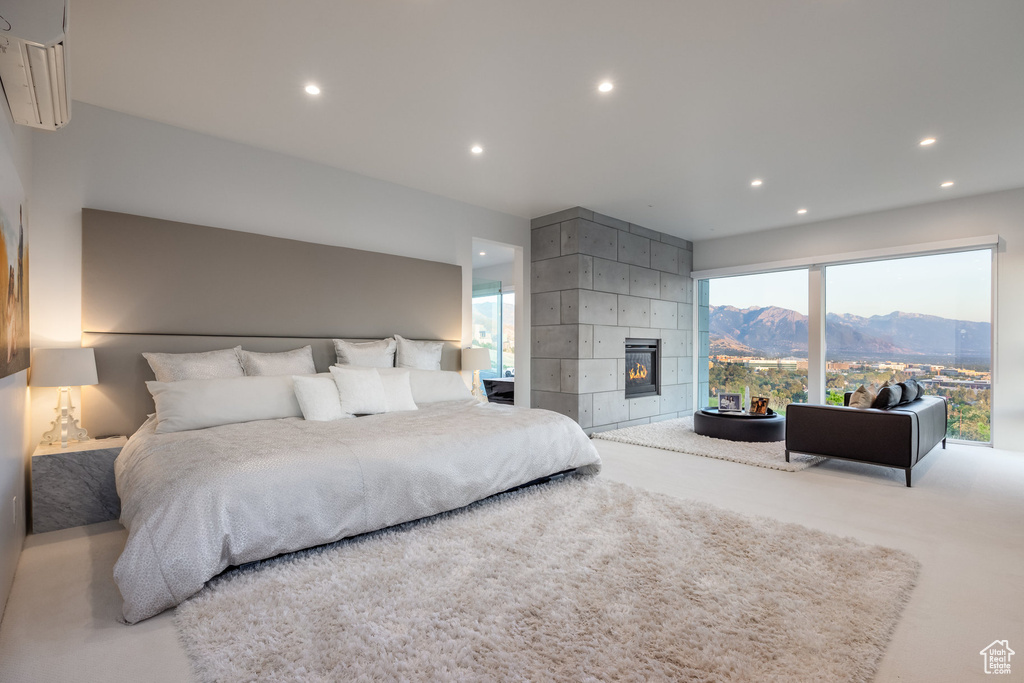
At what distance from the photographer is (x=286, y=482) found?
90.1 inches

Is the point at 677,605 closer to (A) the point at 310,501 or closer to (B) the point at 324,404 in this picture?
(A) the point at 310,501

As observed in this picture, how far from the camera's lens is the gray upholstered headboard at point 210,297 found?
125 inches

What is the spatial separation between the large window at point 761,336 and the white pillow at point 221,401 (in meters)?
5.44

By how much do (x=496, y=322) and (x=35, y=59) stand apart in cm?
735

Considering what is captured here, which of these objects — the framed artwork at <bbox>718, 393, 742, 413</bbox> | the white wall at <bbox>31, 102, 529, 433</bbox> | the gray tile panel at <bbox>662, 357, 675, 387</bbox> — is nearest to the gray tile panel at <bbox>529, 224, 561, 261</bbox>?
the white wall at <bbox>31, 102, 529, 433</bbox>

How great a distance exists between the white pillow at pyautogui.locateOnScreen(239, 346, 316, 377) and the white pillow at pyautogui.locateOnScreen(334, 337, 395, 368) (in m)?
0.24

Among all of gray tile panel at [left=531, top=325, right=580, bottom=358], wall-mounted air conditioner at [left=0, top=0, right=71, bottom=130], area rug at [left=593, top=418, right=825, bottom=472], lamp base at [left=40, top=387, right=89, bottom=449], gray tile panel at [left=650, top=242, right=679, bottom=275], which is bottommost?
area rug at [left=593, top=418, right=825, bottom=472]

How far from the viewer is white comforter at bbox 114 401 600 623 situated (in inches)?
76.7

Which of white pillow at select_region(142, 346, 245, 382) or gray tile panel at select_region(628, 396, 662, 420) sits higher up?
white pillow at select_region(142, 346, 245, 382)

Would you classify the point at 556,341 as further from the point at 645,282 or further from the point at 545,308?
the point at 645,282

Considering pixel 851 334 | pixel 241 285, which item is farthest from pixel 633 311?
pixel 241 285

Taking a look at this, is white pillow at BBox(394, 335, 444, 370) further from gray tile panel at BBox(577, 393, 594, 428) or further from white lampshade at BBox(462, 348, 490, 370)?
gray tile panel at BBox(577, 393, 594, 428)

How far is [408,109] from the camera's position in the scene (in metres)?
3.28

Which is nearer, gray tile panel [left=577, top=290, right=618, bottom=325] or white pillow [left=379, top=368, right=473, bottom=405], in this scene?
white pillow [left=379, top=368, right=473, bottom=405]
